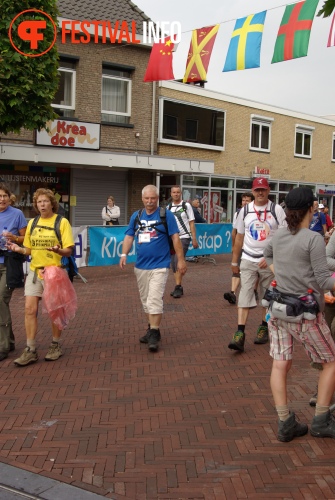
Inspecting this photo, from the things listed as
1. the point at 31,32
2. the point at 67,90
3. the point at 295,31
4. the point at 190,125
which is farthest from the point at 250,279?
the point at 190,125

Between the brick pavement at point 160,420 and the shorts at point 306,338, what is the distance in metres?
0.64

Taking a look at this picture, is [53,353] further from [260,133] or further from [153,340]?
[260,133]

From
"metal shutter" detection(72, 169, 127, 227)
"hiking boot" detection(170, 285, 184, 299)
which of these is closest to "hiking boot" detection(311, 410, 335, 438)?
"hiking boot" detection(170, 285, 184, 299)

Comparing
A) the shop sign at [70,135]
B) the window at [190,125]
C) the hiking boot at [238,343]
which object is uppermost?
the window at [190,125]

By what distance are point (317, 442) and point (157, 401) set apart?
57.2 inches

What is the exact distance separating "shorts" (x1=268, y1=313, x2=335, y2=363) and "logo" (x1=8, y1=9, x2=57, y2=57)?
10.8m

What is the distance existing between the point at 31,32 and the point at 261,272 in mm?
9201

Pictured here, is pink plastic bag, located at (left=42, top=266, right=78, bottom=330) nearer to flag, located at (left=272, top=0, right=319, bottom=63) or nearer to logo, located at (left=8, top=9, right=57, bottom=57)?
flag, located at (left=272, top=0, right=319, bottom=63)

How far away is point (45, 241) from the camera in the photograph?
615cm

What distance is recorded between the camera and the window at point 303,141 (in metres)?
29.9

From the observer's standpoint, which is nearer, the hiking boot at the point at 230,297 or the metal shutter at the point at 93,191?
the hiking boot at the point at 230,297

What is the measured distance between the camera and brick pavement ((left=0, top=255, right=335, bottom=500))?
12.3 ft

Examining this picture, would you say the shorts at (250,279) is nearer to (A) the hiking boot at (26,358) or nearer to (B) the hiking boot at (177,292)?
(A) the hiking boot at (26,358)

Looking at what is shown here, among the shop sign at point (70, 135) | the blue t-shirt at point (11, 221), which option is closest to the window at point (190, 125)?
the shop sign at point (70, 135)
